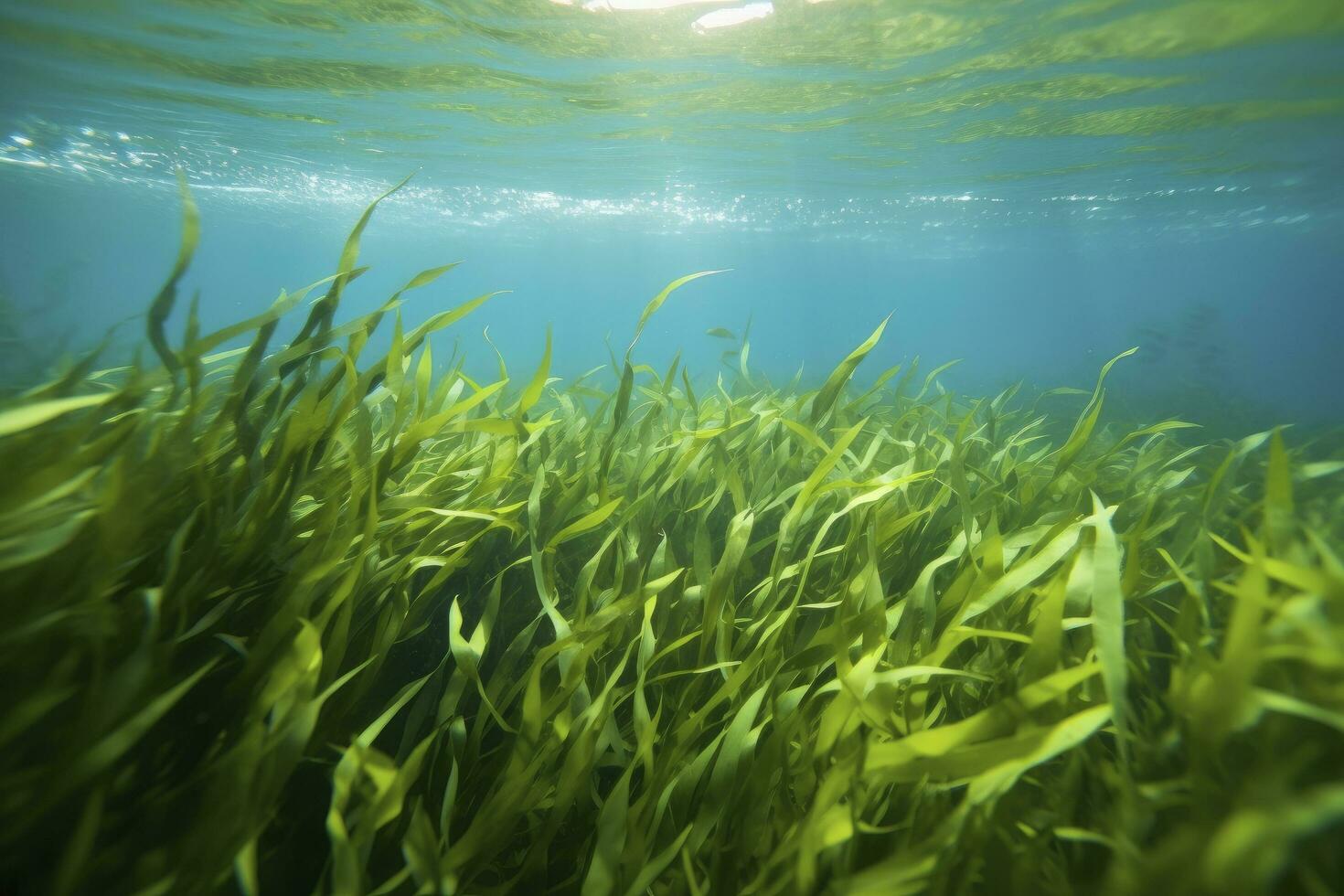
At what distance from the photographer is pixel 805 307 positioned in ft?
314

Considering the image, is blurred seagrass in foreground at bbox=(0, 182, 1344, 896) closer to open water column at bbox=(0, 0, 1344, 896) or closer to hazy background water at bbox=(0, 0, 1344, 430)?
open water column at bbox=(0, 0, 1344, 896)

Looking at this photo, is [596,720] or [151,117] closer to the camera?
[596,720]

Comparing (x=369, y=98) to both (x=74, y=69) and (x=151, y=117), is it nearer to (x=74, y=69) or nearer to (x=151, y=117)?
(x=74, y=69)

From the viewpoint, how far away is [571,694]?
4.56ft

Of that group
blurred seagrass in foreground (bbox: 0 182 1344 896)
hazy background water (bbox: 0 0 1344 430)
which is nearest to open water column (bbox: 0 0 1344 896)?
blurred seagrass in foreground (bbox: 0 182 1344 896)

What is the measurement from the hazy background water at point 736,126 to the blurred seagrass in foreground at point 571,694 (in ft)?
7.19

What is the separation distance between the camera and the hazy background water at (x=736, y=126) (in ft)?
28.6

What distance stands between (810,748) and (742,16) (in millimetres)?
10069

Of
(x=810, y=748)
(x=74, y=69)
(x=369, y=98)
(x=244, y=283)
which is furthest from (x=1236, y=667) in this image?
(x=244, y=283)

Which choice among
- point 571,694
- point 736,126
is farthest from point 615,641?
point 736,126

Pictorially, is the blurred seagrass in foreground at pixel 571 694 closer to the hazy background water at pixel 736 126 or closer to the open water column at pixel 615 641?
the open water column at pixel 615 641

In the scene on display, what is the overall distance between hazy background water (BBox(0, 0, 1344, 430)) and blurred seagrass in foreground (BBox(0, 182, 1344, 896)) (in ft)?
7.19

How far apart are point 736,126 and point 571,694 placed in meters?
15.2

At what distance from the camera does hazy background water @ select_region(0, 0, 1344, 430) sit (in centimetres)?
872
